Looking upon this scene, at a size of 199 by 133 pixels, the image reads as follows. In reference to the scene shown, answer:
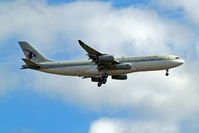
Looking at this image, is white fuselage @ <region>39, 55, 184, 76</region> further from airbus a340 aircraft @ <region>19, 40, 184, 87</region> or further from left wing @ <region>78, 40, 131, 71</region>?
left wing @ <region>78, 40, 131, 71</region>

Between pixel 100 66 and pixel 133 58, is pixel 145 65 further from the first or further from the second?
pixel 100 66

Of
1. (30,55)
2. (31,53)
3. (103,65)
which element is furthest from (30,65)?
(103,65)

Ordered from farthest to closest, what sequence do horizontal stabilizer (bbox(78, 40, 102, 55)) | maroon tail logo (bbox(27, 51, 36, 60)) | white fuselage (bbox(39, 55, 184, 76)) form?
maroon tail logo (bbox(27, 51, 36, 60)), white fuselage (bbox(39, 55, 184, 76)), horizontal stabilizer (bbox(78, 40, 102, 55))

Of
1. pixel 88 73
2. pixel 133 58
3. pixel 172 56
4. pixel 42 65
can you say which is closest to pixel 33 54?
pixel 42 65

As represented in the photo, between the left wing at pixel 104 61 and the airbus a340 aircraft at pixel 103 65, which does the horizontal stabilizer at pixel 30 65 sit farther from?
the left wing at pixel 104 61

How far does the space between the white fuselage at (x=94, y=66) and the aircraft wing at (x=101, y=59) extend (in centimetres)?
119

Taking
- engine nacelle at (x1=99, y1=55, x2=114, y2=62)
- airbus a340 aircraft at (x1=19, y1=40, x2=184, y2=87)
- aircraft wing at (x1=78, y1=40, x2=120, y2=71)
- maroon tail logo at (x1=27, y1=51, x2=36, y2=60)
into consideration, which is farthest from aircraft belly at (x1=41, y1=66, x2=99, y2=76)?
maroon tail logo at (x1=27, y1=51, x2=36, y2=60)

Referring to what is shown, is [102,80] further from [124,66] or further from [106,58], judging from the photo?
[106,58]

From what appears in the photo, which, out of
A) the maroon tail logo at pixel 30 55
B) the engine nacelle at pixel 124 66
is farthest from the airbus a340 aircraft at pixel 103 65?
the maroon tail logo at pixel 30 55

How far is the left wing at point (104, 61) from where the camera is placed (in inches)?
3282

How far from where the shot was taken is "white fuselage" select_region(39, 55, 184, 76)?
285 ft

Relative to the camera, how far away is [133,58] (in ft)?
287

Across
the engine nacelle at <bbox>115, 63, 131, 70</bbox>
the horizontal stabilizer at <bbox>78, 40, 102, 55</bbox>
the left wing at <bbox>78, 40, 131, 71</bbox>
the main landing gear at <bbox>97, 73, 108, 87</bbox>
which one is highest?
the horizontal stabilizer at <bbox>78, 40, 102, 55</bbox>

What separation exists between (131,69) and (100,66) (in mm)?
5707
